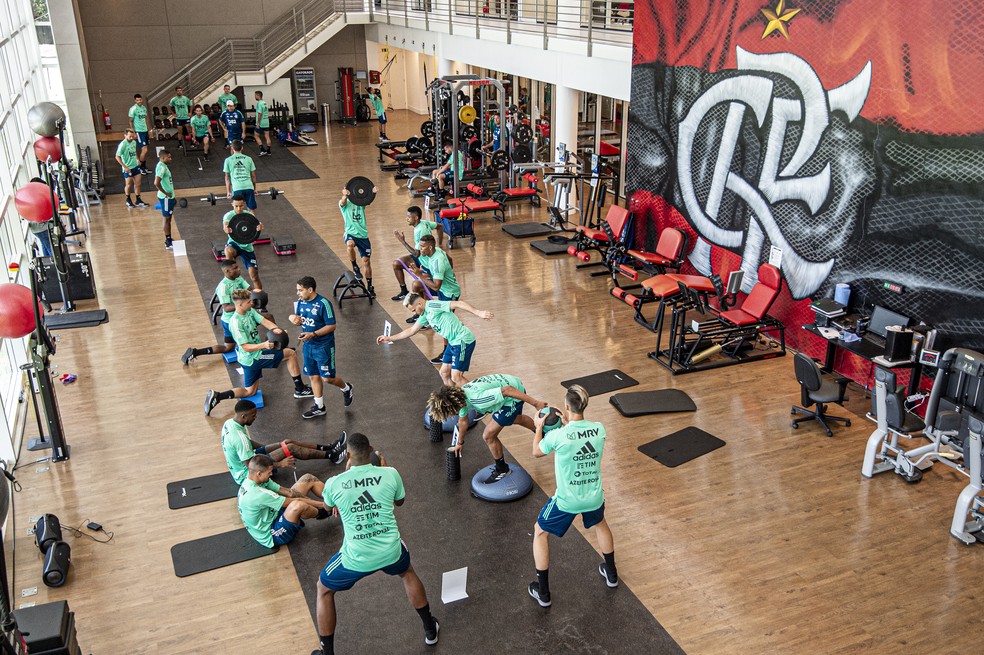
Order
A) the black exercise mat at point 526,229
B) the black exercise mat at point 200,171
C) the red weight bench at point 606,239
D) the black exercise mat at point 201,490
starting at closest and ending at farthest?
the black exercise mat at point 201,490 < the red weight bench at point 606,239 < the black exercise mat at point 526,229 < the black exercise mat at point 200,171

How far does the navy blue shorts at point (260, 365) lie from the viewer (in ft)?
26.5

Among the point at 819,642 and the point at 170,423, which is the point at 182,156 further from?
the point at 819,642

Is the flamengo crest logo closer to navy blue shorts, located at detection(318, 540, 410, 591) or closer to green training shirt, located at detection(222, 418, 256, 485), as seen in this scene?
navy blue shorts, located at detection(318, 540, 410, 591)

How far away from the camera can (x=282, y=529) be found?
6.13 meters

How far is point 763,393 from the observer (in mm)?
8617

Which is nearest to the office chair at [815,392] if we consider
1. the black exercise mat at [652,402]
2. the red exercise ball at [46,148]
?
the black exercise mat at [652,402]

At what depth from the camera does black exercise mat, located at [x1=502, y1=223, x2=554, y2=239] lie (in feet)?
47.2

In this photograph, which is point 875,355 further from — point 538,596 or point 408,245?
point 408,245

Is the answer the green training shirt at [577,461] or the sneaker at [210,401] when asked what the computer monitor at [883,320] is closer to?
the green training shirt at [577,461]

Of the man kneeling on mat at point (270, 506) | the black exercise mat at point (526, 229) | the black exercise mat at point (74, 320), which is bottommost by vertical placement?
the black exercise mat at point (526, 229)

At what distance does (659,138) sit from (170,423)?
303 inches

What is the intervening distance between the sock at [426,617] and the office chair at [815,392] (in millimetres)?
Result: 4331

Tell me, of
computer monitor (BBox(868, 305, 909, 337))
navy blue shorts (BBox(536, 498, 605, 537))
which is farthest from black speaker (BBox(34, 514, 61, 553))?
computer monitor (BBox(868, 305, 909, 337))

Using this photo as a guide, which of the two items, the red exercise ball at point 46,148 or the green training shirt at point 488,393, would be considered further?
the red exercise ball at point 46,148
